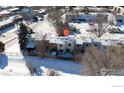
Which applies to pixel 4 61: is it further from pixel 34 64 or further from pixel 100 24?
pixel 100 24

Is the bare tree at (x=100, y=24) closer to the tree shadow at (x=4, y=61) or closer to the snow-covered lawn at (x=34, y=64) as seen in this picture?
the snow-covered lawn at (x=34, y=64)

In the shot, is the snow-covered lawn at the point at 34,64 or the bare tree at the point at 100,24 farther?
the bare tree at the point at 100,24

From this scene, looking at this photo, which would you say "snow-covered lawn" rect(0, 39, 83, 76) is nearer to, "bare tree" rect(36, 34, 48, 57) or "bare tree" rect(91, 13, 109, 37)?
"bare tree" rect(36, 34, 48, 57)

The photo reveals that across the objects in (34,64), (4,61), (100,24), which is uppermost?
(100,24)

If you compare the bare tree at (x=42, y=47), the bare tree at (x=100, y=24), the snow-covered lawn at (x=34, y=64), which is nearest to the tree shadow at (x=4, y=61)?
the snow-covered lawn at (x=34, y=64)

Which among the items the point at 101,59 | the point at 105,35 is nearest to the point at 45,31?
the point at 105,35

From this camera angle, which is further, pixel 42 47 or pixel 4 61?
pixel 42 47

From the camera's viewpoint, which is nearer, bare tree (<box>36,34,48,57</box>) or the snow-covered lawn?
the snow-covered lawn

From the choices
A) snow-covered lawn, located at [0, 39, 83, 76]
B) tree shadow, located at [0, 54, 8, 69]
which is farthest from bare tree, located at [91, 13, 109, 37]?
tree shadow, located at [0, 54, 8, 69]

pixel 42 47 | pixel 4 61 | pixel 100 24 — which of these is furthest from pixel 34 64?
pixel 100 24

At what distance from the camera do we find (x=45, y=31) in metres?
2.16
